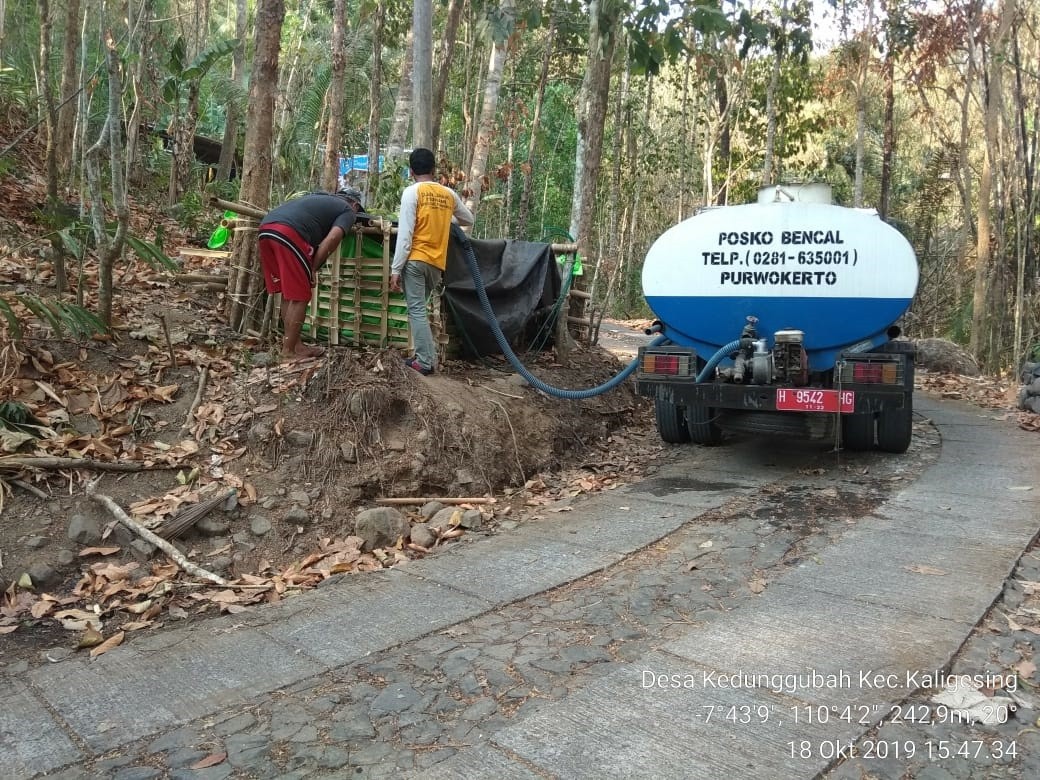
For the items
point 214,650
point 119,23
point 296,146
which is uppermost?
point 119,23

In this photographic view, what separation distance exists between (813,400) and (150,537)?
4.53 meters

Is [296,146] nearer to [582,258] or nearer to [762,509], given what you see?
[582,258]

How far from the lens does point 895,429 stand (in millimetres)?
6984

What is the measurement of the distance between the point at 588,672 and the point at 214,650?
5.53ft

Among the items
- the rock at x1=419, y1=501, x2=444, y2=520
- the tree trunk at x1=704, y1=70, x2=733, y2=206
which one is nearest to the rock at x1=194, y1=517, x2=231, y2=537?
the rock at x1=419, y1=501, x2=444, y2=520

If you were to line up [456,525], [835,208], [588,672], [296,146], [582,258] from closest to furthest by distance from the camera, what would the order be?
[588,672]
[456,525]
[835,208]
[582,258]
[296,146]

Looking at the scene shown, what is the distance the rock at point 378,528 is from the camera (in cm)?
519

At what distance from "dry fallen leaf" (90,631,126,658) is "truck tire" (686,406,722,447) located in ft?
16.6

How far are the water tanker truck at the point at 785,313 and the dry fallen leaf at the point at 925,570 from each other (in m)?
1.73

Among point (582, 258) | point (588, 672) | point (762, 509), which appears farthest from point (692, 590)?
point (582, 258)

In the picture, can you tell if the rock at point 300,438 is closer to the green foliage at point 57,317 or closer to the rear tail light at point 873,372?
the green foliage at point 57,317

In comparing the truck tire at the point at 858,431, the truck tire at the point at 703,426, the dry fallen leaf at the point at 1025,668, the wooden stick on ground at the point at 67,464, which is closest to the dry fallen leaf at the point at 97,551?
the wooden stick on ground at the point at 67,464

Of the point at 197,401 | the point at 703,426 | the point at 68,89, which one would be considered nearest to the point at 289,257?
the point at 197,401

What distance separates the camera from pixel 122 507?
5.10 m
